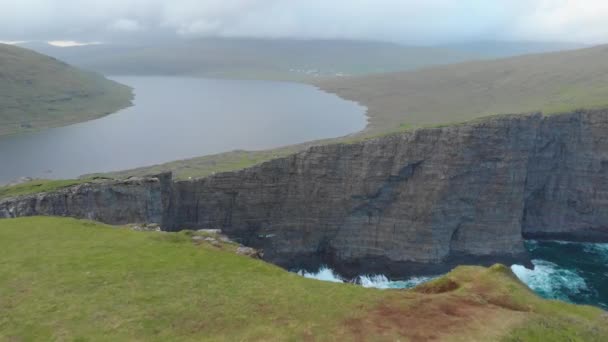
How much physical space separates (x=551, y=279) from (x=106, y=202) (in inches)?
Result: 2251

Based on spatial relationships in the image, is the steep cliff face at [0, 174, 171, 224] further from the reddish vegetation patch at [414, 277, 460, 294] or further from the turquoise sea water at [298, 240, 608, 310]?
the reddish vegetation patch at [414, 277, 460, 294]

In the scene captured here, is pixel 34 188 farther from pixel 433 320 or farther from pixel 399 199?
pixel 433 320

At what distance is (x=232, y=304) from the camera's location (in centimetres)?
2114

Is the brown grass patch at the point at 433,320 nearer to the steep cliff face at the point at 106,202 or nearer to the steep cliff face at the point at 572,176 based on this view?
the steep cliff face at the point at 106,202

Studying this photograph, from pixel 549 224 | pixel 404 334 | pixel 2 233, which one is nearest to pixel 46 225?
pixel 2 233

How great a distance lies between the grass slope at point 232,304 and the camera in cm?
1903

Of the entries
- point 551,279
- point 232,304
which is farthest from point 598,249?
point 232,304

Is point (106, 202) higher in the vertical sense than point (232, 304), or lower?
lower

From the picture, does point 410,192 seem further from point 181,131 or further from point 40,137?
point 40,137

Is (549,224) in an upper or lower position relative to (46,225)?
lower

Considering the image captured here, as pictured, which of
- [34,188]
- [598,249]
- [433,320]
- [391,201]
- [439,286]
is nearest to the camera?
[433,320]

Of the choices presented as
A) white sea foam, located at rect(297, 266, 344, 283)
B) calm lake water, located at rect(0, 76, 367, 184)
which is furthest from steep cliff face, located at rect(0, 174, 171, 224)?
calm lake water, located at rect(0, 76, 367, 184)

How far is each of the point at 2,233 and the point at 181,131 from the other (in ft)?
512

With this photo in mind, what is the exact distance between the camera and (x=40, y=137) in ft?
570
